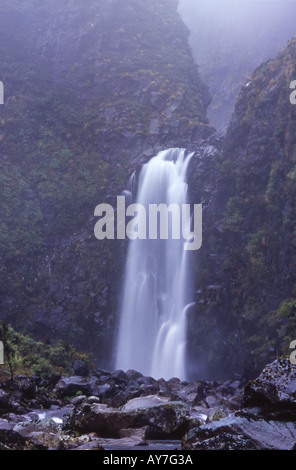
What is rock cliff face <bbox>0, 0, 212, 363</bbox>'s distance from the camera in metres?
33.8

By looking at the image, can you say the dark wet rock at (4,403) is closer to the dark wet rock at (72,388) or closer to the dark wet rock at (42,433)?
the dark wet rock at (42,433)

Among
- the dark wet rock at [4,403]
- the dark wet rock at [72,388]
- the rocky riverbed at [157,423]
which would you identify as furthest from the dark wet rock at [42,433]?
the dark wet rock at [72,388]

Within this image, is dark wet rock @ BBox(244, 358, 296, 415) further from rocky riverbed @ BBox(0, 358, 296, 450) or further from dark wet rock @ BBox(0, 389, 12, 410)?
dark wet rock @ BBox(0, 389, 12, 410)

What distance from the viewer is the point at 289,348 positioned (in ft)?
68.3

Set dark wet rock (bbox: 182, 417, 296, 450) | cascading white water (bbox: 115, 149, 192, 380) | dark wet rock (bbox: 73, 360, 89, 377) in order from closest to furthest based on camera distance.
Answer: dark wet rock (bbox: 182, 417, 296, 450) < dark wet rock (bbox: 73, 360, 89, 377) < cascading white water (bbox: 115, 149, 192, 380)

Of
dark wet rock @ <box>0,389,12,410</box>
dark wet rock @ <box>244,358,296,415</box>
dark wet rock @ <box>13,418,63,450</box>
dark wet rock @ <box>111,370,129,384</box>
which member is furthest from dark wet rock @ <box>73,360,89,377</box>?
dark wet rock @ <box>244,358,296,415</box>

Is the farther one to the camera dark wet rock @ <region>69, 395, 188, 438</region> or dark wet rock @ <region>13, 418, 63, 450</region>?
dark wet rock @ <region>69, 395, 188, 438</region>

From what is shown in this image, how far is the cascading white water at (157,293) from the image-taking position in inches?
1145

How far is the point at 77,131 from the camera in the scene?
143 feet

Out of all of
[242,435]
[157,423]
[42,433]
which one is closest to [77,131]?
[157,423]

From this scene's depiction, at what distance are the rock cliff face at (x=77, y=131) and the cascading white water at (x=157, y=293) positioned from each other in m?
1.38

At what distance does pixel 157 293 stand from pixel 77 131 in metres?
18.8

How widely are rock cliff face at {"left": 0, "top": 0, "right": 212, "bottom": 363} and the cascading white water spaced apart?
1.38 meters

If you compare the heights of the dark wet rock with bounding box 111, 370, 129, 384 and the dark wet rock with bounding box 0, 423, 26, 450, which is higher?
the dark wet rock with bounding box 0, 423, 26, 450
